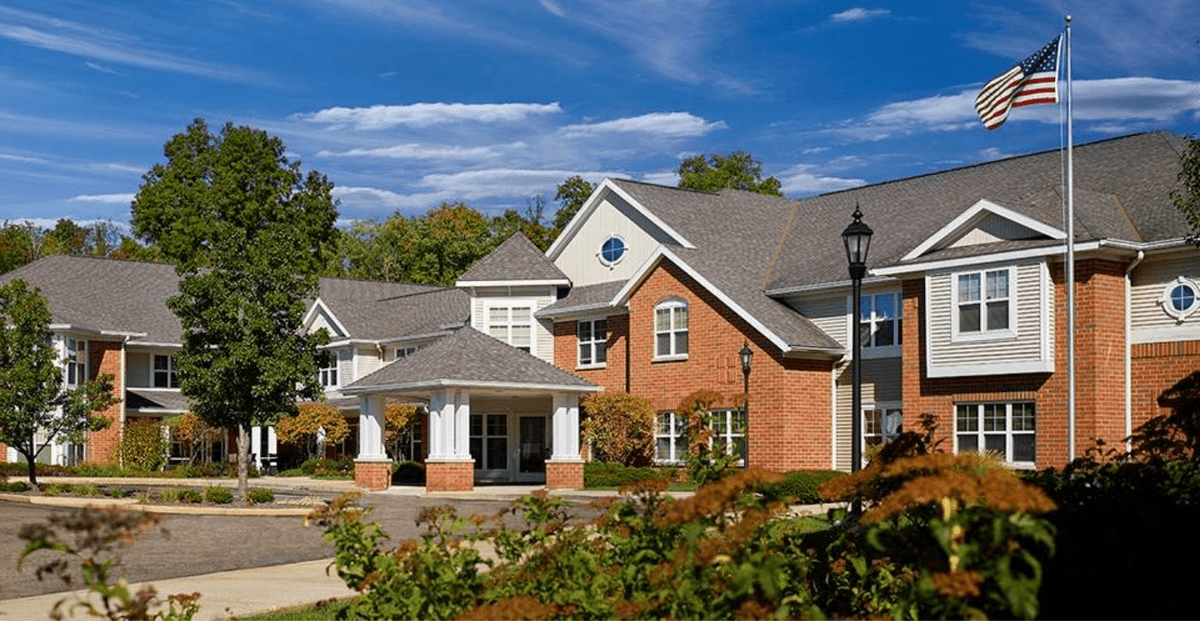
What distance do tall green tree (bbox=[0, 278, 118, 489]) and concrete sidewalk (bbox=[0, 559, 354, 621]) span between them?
20.7m

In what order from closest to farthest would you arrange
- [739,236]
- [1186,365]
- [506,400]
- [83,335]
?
1. [1186,365]
2. [739,236]
3. [506,400]
4. [83,335]

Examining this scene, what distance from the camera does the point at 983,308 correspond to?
30109 millimetres

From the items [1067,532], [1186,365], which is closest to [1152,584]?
[1067,532]

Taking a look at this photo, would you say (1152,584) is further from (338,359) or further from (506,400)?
(338,359)

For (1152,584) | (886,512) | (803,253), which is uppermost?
(803,253)

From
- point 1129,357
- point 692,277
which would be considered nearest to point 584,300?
point 692,277

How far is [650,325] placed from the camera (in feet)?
126

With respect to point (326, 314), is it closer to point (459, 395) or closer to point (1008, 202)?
point (459, 395)

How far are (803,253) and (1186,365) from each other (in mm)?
12478

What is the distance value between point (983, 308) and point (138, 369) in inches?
1492

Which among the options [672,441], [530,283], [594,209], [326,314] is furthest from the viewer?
[326,314]

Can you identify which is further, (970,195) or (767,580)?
(970,195)

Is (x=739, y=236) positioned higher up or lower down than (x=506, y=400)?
higher up

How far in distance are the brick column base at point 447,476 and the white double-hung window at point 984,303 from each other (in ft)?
44.2
